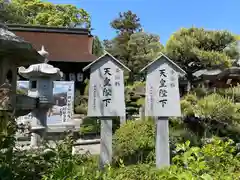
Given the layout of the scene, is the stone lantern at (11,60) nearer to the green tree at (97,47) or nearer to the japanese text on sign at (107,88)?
the japanese text on sign at (107,88)

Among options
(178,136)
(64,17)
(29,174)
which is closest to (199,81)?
(178,136)

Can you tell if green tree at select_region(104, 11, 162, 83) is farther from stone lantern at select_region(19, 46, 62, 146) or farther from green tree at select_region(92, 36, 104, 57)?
stone lantern at select_region(19, 46, 62, 146)

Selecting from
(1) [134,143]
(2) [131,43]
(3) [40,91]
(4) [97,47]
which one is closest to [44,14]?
(4) [97,47]

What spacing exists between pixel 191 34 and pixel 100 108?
190 inches

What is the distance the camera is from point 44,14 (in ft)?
85.1

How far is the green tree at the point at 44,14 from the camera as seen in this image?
82.8 ft

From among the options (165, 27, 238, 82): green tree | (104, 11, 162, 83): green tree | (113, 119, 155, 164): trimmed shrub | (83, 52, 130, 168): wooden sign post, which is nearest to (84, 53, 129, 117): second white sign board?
(83, 52, 130, 168): wooden sign post

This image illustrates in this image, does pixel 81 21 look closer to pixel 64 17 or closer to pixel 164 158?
pixel 64 17

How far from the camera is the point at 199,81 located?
33.1 ft

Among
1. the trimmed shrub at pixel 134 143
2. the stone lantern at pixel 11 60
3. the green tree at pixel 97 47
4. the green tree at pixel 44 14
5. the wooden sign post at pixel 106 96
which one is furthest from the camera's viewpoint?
the green tree at pixel 97 47

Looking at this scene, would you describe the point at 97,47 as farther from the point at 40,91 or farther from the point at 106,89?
the point at 106,89

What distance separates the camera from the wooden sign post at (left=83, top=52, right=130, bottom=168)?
4.96 m

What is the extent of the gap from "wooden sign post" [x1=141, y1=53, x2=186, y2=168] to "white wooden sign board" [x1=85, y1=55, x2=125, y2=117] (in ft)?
1.83

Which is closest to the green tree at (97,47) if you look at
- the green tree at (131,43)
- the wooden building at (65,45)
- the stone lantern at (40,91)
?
the green tree at (131,43)
